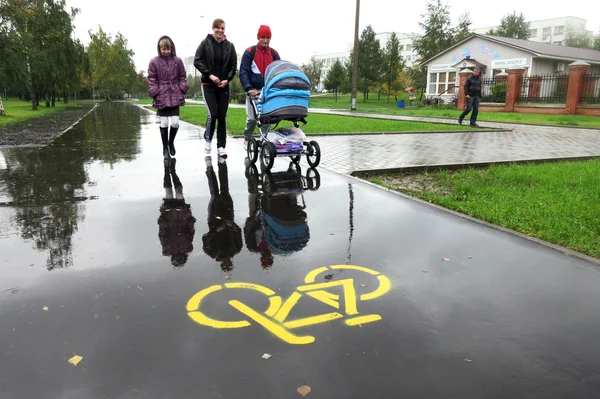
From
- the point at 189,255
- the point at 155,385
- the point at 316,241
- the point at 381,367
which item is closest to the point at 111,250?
the point at 189,255

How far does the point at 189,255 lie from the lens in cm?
397

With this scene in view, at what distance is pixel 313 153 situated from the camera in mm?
7816

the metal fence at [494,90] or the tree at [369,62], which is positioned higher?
the tree at [369,62]

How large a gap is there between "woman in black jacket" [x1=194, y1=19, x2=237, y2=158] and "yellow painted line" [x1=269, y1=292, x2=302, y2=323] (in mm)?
5838

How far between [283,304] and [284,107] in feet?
15.2

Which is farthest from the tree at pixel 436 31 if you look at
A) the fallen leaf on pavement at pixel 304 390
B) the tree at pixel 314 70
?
the fallen leaf on pavement at pixel 304 390

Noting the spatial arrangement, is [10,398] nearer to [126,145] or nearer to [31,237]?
[31,237]

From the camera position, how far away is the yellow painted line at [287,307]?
291 centimetres

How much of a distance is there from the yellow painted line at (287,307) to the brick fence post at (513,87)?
33442 mm

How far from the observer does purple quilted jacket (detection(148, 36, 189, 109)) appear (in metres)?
8.40

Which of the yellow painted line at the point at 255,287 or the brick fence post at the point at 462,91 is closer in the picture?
the yellow painted line at the point at 255,287

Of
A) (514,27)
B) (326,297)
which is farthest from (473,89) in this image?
(514,27)

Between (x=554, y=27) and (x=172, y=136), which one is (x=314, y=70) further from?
(x=172, y=136)

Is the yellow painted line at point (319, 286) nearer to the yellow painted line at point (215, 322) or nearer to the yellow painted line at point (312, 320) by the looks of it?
the yellow painted line at point (312, 320)
